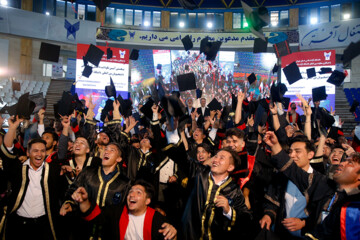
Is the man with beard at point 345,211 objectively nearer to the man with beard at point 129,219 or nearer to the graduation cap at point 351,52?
the man with beard at point 129,219

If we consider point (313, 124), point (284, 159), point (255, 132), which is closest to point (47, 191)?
point (284, 159)

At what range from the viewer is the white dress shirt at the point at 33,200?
2.92 m

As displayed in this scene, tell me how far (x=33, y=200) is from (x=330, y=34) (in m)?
18.4

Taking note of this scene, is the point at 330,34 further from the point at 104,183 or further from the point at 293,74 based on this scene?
the point at 104,183

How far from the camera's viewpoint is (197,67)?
18.4 m

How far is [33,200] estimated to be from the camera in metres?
2.95

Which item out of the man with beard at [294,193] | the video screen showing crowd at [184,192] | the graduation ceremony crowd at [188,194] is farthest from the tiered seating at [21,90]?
the man with beard at [294,193]

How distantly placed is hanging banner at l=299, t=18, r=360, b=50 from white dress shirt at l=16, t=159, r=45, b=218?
17669 mm

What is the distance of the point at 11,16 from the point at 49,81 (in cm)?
475

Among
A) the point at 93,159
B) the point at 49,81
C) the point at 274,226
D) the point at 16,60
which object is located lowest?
the point at 274,226

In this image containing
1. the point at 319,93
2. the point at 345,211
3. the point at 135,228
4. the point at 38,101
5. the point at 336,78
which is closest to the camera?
the point at 345,211

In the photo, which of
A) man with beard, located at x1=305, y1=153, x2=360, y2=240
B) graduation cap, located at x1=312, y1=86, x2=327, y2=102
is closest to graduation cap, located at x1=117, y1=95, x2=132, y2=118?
graduation cap, located at x1=312, y1=86, x2=327, y2=102

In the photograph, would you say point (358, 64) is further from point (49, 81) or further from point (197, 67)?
point (49, 81)

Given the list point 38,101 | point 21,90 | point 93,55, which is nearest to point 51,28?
point 21,90
